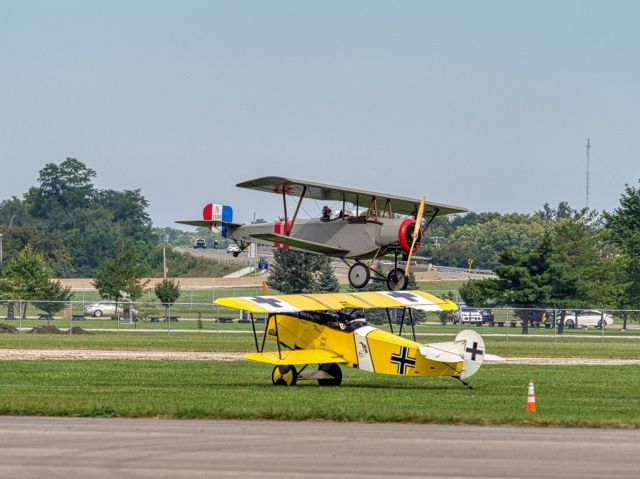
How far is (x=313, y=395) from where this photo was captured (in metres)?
26.1

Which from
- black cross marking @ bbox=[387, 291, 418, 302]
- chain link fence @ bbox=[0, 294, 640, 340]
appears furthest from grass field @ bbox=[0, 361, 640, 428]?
chain link fence @ bbox=[0, 294, 640, 340]

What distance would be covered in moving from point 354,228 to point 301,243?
5.79 feet

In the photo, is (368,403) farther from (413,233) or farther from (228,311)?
(228,311)

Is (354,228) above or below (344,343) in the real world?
above

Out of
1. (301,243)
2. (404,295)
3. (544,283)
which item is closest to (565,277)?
(544,283)

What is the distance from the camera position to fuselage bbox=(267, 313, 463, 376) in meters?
27.2

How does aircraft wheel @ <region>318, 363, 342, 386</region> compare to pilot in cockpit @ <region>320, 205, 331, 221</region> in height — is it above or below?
below

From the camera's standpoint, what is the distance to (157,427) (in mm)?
19594

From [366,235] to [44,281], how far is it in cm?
4927

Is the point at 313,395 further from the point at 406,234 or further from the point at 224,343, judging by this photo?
the point at 224,343

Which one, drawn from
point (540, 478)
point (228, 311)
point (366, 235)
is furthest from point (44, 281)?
point (540, 478)

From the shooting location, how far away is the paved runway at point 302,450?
49.9 ft

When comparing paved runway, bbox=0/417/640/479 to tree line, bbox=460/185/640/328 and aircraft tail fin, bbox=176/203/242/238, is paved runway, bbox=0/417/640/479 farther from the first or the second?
tree line, bbox=460/185/640/328

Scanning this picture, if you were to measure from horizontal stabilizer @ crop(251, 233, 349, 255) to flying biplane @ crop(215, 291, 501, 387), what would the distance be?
8.99 m
